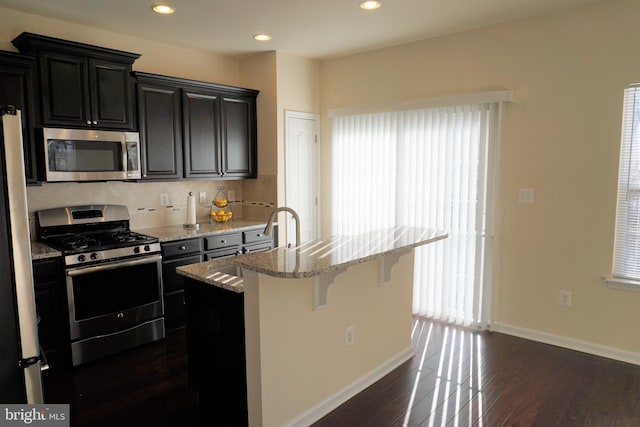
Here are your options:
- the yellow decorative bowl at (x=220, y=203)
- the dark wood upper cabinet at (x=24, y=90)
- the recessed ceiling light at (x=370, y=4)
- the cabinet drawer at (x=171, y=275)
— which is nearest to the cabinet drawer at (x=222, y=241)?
the cabinet drawer at (x=171, y=275)

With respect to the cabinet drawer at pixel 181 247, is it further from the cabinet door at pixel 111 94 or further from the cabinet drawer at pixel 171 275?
the cabinet door at pixel 111 94

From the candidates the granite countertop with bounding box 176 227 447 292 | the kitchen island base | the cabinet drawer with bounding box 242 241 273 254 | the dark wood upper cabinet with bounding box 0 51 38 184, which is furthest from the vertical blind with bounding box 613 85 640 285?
the dark wood upper cabinet with bounding box 0 51 38 184

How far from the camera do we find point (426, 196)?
415cm

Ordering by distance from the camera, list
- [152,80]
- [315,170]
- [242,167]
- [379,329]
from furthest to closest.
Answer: [315,170] < [242,167] < [152,80] < [379,329]

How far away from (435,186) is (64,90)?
10.7ft

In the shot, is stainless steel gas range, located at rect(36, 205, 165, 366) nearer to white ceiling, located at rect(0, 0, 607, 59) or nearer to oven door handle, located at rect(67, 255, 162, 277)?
oven door handle, located at rect(67, 255, 162, 277)

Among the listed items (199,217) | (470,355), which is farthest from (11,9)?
(470,355)

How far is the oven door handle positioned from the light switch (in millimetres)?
3153

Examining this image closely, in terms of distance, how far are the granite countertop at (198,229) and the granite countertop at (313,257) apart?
1.33 metres

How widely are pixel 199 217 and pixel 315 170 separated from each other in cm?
146

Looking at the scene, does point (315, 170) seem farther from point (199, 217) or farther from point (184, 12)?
point (184, 12)

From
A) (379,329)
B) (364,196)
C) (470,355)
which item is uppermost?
(364,196)

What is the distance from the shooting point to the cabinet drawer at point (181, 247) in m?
3.76

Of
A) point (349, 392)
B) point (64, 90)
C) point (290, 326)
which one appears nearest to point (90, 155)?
point (64, 90)
